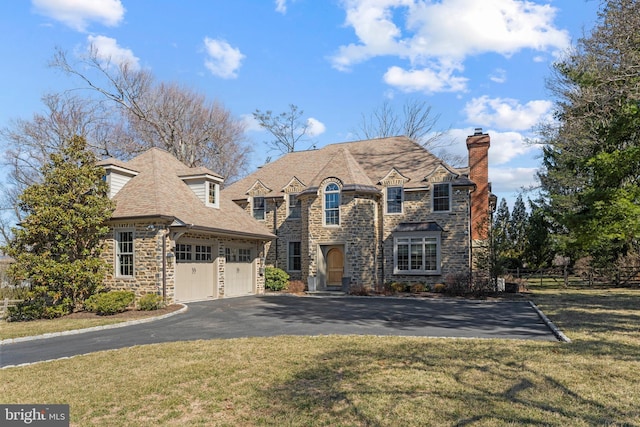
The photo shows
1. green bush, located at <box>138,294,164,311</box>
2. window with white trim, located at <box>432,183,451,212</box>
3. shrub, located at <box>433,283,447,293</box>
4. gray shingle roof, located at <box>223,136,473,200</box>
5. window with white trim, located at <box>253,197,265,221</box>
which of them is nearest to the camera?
green bush, located at <box>138,294,164,311</box>

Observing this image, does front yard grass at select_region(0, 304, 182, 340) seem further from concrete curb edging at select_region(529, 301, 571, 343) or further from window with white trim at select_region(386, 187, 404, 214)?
window with white trim at select_region(386, 187, 404, 214)

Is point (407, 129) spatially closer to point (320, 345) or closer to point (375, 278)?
point (375, 278)

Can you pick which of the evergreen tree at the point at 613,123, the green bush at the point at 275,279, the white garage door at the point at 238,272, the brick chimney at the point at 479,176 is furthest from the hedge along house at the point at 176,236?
the evergreen tree at the point at 613,123

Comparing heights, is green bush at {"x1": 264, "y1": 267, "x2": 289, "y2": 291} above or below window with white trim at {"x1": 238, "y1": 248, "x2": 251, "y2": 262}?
below

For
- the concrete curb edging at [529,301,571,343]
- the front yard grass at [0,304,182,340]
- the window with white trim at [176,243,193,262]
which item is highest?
the window with white trim at [176,243,193,262]

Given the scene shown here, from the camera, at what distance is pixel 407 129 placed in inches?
1564

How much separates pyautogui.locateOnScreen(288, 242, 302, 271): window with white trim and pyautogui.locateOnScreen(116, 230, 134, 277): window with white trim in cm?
1067

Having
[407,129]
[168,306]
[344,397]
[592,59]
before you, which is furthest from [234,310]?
[407,129]

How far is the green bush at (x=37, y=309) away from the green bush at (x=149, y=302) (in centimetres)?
233

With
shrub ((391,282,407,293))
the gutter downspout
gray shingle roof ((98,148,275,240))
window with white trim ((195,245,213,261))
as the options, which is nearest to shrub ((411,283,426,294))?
shrub ((391,282,407,293))

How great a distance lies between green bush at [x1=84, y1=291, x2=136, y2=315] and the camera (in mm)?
A: 14594

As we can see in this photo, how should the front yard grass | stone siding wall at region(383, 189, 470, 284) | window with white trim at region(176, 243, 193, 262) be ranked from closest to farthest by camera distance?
the front yard grass, window with white trim at region(176, 243, 193, 262), stone siding wall at region(383, 189, 470, 284)

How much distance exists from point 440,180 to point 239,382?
62.7ft

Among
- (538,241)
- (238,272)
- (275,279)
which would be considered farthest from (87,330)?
(538,241)
